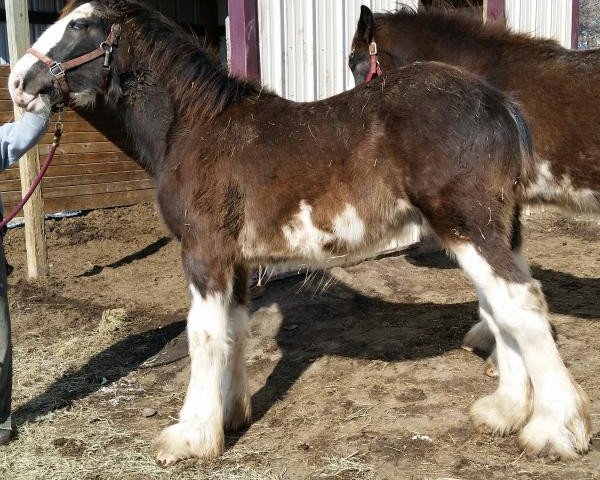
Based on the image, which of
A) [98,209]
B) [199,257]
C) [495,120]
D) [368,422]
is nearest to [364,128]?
[495,120]

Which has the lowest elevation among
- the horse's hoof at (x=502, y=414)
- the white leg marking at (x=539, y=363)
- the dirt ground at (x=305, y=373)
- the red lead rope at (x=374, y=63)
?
the dirt ground at (x=305, y=373)

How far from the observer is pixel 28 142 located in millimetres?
3680

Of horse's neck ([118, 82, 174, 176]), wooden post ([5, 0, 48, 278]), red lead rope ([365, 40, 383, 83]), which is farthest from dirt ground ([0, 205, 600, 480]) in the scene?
red lead rope ([365, 40, 383, 83])

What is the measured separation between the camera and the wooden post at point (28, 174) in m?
6.81

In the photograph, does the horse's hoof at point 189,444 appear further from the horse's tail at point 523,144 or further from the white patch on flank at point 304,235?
the horse's tail at point 523,144

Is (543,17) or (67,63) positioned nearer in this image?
(67,63)

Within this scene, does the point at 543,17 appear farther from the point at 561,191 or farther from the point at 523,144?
the point at 523,144

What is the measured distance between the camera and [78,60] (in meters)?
3.66

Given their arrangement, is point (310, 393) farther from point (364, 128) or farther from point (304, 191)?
point (364, 128)

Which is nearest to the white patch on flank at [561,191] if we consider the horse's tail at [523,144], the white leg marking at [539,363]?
the horse's tail at [523,144]

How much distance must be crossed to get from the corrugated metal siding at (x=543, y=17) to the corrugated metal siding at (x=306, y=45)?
2662 millimetres

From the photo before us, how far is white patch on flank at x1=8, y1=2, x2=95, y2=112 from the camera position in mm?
3598

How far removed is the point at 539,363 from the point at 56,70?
3.05 meters

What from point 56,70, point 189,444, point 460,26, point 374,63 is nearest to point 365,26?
point 374,63
